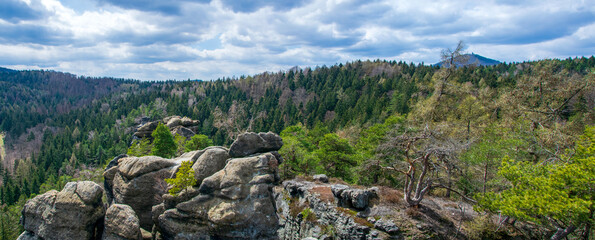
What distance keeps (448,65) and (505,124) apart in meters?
8.09

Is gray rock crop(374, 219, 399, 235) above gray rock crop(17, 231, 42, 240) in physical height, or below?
above

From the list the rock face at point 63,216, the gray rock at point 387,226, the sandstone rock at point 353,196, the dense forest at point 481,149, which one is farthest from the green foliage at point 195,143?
the gray rock at point 387,226

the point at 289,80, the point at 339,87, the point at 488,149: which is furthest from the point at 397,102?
the point at 289,80

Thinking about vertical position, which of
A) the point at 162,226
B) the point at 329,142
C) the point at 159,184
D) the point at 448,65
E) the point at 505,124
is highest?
the point at 448,65

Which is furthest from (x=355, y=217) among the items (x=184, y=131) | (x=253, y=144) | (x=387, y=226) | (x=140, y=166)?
(x=184, y=131)

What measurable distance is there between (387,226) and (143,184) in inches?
1010

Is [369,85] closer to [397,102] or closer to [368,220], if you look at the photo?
[397,102]

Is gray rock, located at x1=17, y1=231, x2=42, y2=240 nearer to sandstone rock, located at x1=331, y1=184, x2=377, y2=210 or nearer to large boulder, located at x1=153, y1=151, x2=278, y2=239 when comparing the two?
large boulder, located at x1=153, y1=151, x2=278, y2=239

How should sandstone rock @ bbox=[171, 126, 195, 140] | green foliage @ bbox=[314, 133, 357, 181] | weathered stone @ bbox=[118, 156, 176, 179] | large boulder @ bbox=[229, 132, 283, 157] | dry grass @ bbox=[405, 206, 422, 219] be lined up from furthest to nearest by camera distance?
sandstone rock @ bbox=[171, 126, 195, 140], green foliage @ bbox=[314, 133, 357, 181], large boulder @ bbox=[229, 132, 283, 157], weathered stone @ bbox=[118, 156, 176, 179], dry grass @ bbox=[405, 206, 422, 219]

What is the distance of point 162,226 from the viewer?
2783 cm

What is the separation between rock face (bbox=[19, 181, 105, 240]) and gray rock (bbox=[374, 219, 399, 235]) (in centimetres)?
2345

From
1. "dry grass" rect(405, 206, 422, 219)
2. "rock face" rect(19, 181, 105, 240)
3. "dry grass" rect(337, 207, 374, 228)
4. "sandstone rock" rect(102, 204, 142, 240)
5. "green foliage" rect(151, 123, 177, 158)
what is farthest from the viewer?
"green foliage" rect(151, 123, 177, 158)

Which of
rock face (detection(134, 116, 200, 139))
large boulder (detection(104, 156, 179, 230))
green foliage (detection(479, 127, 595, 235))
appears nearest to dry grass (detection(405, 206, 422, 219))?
green foliage (detection(479, 127, 595, 235))

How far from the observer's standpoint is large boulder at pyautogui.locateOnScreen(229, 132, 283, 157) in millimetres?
32125
